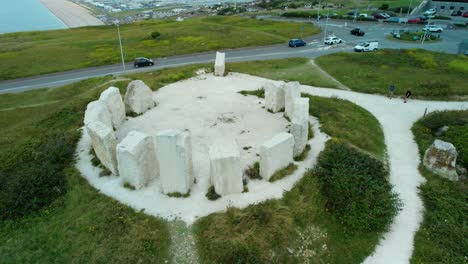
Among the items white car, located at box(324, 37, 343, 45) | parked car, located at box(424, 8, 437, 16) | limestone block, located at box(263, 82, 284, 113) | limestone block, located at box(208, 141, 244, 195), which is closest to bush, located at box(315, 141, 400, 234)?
limestone block, located at box(208, 141, 244, 195)

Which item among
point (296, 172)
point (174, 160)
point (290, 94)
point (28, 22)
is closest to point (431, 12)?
point (290, 94)

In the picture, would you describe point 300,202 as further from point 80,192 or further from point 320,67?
point 320,67

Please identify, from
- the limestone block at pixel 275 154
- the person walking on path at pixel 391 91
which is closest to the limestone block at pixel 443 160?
the limestone block at pixel 275 154

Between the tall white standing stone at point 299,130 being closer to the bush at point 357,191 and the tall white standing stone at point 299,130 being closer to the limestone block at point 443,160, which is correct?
the bush at point 357,191

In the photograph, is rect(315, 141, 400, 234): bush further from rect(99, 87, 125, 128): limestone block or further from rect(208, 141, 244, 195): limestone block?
rect(99, 87, 125, 128): limestone block

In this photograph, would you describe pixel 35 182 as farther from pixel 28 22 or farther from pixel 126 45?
pixel 28 22

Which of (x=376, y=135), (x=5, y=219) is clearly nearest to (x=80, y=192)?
(x=5, y=219)
